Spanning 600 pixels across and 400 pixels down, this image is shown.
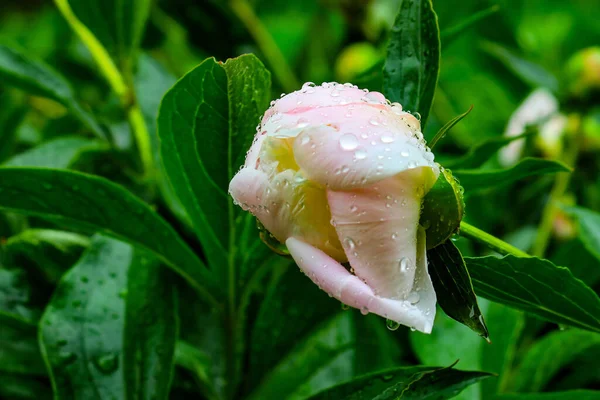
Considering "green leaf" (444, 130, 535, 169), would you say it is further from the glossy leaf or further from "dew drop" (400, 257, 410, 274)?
"dew drop" (400, 257, 410, 274)

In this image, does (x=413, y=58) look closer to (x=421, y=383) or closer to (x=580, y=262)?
(x=421, y=383)

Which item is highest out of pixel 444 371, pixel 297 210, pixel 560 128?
pixel 297 210

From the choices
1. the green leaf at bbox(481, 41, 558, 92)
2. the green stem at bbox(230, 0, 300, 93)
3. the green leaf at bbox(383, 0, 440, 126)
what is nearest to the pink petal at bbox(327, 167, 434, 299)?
the green leaf at bbox(383, 0, 440, 126)

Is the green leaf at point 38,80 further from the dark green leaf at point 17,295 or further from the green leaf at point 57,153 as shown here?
the dark green leaf at point 17,295

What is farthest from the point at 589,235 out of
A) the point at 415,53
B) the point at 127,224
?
the point at 127,224

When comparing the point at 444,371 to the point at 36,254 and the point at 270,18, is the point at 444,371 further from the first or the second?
the point at 270,18
